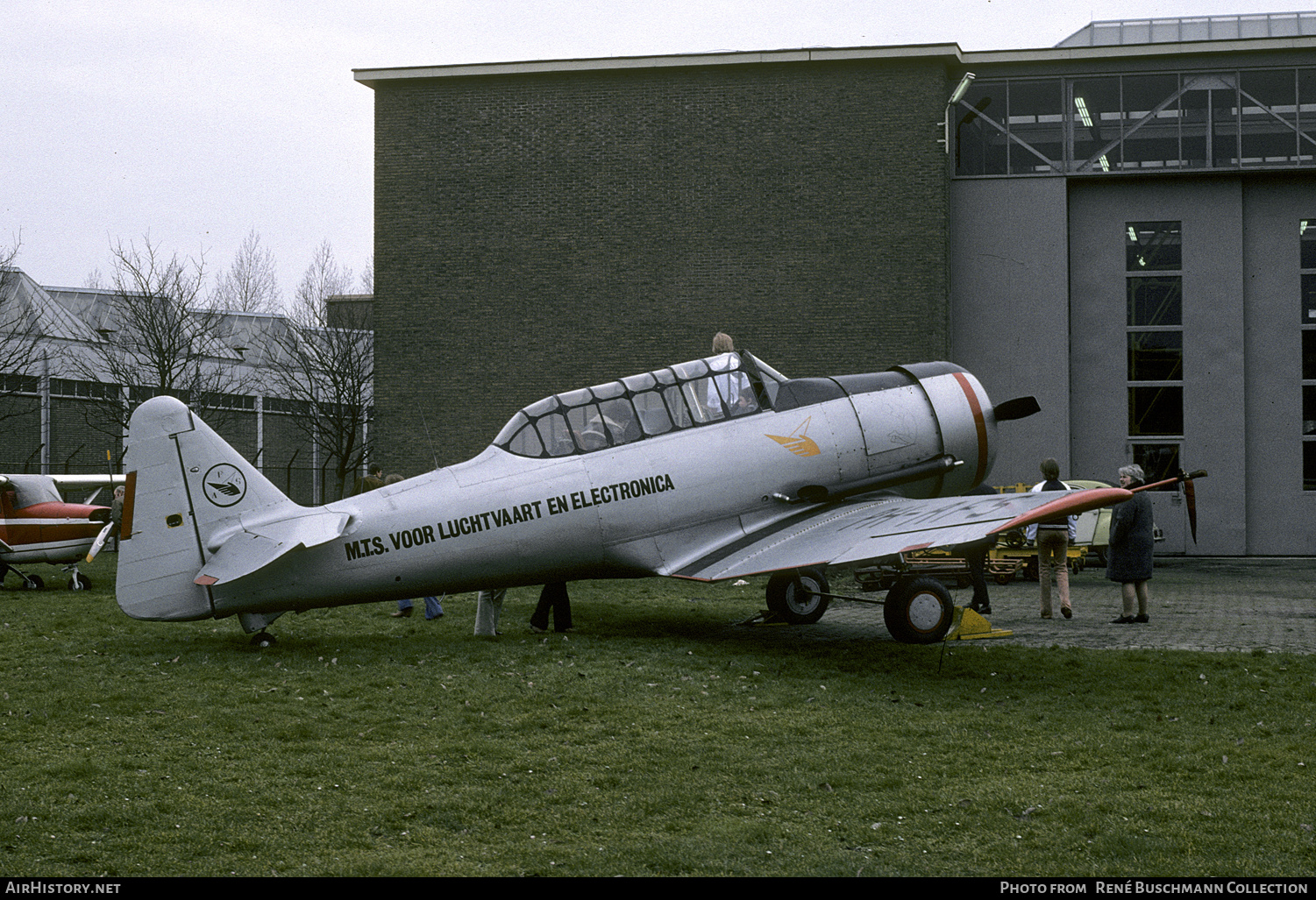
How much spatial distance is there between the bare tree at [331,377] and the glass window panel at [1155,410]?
2675 cm

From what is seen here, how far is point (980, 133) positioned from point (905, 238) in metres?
3.76

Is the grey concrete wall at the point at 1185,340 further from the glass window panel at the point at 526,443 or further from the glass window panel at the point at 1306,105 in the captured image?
the glass window panel at the point at 526,443

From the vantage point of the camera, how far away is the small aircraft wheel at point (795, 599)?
12164 mm

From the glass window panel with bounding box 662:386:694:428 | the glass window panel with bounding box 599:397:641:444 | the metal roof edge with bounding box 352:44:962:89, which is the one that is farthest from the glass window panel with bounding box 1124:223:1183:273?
the glass window panel with bounding box 599:397:641:444

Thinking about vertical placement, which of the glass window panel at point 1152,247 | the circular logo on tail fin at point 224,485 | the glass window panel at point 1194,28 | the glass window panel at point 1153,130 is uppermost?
the glass window panel at point 1194,28

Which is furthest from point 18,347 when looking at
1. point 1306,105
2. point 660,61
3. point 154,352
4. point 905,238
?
point 1306,105

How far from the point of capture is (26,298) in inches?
1506

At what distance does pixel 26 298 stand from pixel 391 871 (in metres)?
40.9

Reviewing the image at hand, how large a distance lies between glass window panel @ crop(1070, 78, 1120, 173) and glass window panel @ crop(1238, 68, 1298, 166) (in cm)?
282

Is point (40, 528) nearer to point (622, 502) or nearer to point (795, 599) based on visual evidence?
point (622, 502)

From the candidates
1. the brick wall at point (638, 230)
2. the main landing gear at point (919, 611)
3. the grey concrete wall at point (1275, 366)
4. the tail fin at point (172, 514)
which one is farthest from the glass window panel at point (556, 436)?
the grey concrete wall at point (1275, 366)

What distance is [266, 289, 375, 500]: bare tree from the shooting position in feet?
136

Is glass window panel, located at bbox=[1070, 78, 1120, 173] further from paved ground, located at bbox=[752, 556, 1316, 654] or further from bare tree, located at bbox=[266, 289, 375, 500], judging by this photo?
bare tree, located at bbox=[266, 289, 375, 500]

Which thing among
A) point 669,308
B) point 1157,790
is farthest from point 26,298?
point 1157,790
